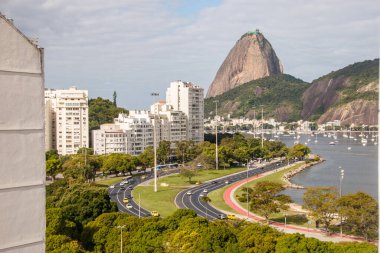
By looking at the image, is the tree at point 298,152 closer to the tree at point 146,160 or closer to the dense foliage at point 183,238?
the tree at point 146,160

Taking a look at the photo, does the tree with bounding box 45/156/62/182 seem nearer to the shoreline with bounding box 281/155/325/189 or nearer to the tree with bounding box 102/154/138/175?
the tree with bounding box 102/154/138/175

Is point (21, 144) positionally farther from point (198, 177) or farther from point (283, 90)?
point (283, 90)

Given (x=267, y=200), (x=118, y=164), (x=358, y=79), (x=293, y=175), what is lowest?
(x=293, y=175)

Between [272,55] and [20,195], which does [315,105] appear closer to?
[272,55]

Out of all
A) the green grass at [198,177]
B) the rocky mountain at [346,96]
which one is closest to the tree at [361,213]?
the green grass at [198,177]

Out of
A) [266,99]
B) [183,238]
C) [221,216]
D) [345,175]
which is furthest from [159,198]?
[266,99]

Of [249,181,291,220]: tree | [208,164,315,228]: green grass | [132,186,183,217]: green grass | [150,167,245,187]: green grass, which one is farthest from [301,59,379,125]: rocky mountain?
[249,181,291,220]: tree
